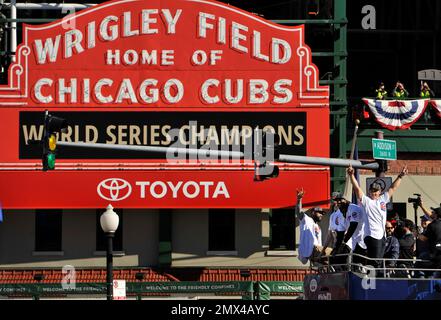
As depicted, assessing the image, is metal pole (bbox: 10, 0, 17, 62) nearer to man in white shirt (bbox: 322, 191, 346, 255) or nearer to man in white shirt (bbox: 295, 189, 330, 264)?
man in white shirt (bbox: 295, 189, 330, 264)

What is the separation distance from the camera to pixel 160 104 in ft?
122

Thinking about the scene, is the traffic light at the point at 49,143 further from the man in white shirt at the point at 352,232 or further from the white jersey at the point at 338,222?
the man in white shirt at the point at 352,232

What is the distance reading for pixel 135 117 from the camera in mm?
37188

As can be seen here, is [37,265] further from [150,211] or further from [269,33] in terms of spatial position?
[269,33]

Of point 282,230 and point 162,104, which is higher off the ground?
point 162,104

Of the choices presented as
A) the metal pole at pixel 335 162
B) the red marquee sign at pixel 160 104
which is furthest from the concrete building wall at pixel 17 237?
the metal pole at pixel 335 162

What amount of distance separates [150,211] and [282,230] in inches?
172

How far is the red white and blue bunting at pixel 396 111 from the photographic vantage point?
38.7 m

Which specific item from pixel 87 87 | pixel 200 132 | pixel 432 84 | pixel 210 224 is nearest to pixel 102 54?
pixel 87 87

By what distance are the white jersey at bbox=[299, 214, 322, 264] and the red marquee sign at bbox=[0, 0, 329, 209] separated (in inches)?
513

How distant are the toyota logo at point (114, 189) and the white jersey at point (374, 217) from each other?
18317 millimetres

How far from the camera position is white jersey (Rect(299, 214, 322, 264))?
23.3m

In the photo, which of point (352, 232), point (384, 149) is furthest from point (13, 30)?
point (352, 232)

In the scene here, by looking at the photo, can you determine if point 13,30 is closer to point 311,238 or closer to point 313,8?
point 313,8
